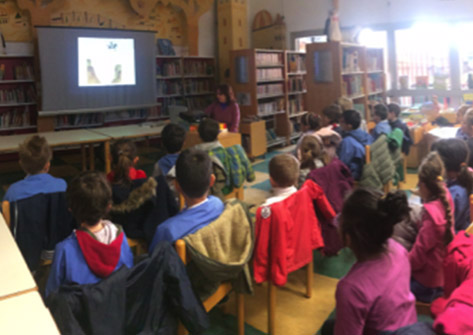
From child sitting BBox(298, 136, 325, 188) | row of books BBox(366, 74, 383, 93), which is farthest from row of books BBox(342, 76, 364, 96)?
child sitting BBox(298, 136, 325, 188)

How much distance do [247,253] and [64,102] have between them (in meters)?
5.67

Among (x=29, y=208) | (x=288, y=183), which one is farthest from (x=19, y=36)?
(x=288, y=183)

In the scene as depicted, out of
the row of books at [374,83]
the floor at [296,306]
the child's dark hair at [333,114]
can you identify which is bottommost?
the floor at [296,306]

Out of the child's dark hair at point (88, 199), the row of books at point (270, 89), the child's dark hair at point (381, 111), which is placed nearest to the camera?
the child's dark hair at point (88, 199)

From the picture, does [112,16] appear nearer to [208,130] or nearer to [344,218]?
[208,130]

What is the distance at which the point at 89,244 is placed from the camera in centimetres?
155

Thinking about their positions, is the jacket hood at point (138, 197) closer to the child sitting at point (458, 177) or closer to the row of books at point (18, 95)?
the child sitting at point (458, 177)

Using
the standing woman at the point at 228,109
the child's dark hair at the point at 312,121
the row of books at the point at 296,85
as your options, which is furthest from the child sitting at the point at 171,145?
the row of books at the point at 296,85

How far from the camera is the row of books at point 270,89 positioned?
23.1ft

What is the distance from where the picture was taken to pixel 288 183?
2.21m

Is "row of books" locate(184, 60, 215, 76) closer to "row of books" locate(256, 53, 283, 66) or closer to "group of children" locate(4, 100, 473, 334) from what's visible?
"row of books" locate(256, 53, 283, 66)

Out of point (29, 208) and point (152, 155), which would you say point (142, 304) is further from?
point (152, 155)

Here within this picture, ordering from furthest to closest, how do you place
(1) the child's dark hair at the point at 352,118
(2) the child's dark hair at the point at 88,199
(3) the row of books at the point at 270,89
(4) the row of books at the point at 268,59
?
(3) the row of books at the point at 270,89 → (4) the row of books at the point at 268,59 → (1) the child's dark hair at the point at 352,118 → (2) the child's dark hair at the point at 88,199

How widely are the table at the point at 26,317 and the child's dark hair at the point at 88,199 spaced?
20.3 inches
